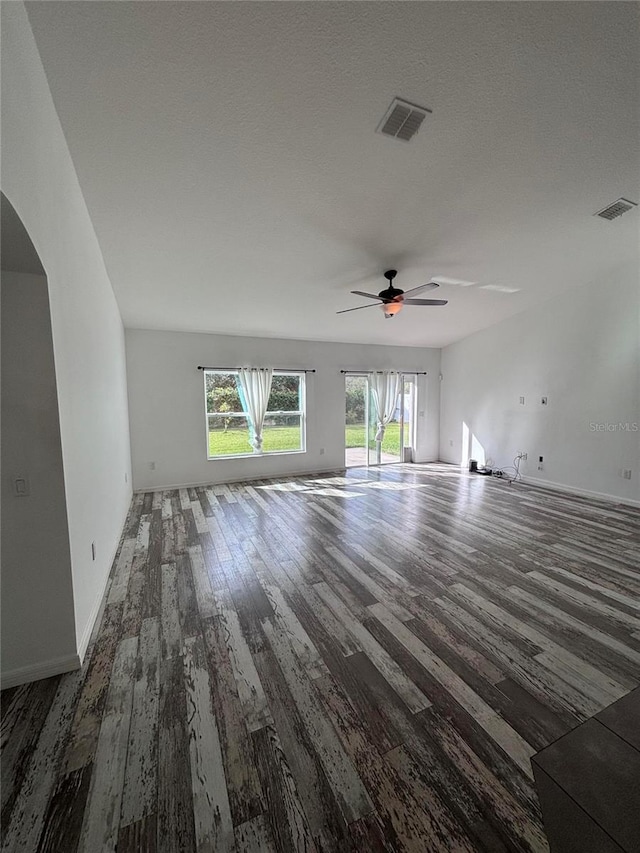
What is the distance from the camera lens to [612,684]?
5.19ft

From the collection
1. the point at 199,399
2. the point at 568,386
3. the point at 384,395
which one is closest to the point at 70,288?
the point at 199,399

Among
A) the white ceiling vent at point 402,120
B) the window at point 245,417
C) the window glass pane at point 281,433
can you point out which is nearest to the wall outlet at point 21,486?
the white ceiling vent at point 402,120

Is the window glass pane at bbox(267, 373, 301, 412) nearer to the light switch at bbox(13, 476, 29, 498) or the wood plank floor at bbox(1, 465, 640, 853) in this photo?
the wood plank floor at bbox(1, 465, 640, 853)

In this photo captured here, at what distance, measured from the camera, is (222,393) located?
555cm

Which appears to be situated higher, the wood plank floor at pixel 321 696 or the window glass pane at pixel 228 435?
the window glass pane at pixel 228 435

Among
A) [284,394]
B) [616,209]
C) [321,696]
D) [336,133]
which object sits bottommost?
[321,696]

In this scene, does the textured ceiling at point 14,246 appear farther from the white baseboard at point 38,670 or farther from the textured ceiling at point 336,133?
the white baseboard at point 38,670

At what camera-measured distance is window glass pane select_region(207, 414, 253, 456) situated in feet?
18.2

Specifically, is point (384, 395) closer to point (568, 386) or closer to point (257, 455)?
point (257, 455)

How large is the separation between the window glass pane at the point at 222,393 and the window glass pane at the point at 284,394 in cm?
63

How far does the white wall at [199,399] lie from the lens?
5.02m

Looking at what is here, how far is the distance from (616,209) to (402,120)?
256 centimetres

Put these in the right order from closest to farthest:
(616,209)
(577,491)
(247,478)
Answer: (616,209) < (577,491) < (247,478)

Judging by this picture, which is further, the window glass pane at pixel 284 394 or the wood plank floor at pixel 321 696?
the window glass pane at pixel 284 394
